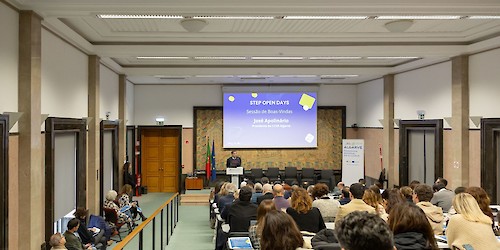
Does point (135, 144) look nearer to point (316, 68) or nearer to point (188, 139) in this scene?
point (188, 139)

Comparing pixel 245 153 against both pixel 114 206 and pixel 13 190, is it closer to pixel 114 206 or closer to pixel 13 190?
pixel 114 206

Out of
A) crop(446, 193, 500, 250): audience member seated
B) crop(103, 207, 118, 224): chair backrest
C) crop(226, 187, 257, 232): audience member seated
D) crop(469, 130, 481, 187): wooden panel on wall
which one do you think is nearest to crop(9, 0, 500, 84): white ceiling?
crop(469, 130, 481, 187): wooden panel on wall

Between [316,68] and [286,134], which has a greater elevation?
[316,68]

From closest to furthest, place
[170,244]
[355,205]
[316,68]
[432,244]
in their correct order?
1. [432,244]
2. [355,205]
3. [170,244]
4. [316,68]

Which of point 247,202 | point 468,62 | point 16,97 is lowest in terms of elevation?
point 247,202

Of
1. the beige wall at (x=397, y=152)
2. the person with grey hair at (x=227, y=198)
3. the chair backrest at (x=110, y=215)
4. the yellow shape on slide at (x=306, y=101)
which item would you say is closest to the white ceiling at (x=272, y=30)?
the beige wall at (x=397, y=152)

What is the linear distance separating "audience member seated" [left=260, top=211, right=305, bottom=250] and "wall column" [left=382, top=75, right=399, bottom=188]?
1131 cm

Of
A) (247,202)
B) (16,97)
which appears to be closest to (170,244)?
(247,202)

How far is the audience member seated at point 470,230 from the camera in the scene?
4109 millimetres

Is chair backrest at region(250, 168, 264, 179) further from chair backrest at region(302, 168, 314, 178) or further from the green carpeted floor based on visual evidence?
the green carpeted floor

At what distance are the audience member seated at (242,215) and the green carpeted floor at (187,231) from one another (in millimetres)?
1134

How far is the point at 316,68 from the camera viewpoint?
1298 cm

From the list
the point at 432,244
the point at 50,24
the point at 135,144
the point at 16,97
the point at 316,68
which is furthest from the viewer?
the point at 135,144

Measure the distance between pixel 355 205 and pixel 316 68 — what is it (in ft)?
25.7
